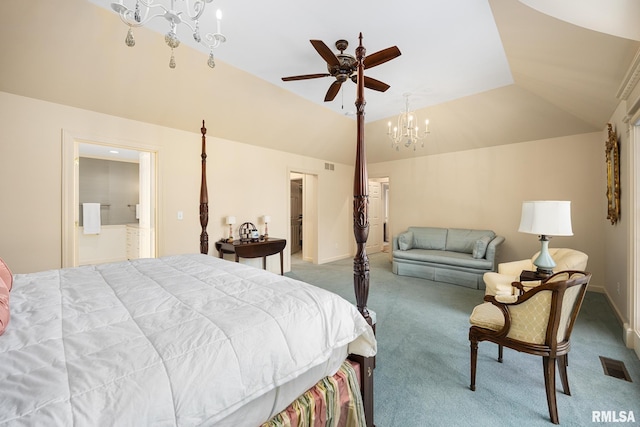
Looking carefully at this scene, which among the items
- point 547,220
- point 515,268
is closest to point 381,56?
point 547,220

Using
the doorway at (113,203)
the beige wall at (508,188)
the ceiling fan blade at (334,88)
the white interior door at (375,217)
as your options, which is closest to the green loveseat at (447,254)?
the beige wall at (508,188)

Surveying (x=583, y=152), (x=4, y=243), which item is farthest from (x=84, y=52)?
(x=583, y=152)

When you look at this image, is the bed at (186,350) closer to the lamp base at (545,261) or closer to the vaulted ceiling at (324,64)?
the vaulted ceiling at (324,64)

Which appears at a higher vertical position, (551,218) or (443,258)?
(551,218)

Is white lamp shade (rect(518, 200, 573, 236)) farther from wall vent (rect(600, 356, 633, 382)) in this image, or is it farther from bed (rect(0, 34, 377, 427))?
bed (rect(0, 34, 377, 427))

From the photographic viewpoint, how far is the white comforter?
69 cm

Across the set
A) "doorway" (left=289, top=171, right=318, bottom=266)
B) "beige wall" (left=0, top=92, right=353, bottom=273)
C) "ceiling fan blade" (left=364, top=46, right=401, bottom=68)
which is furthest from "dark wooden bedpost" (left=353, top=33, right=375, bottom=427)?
"doorway" (left=289, top=171, right=318, bottom=266)

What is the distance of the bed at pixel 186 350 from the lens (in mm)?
708

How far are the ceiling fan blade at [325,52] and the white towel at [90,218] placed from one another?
5.73m

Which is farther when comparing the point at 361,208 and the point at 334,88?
the point at 334,88

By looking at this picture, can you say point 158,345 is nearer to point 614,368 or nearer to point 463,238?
point 614,368

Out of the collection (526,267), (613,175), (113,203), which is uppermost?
(613,175)

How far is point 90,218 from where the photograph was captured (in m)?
5.38

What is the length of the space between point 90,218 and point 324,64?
5.55 metres
